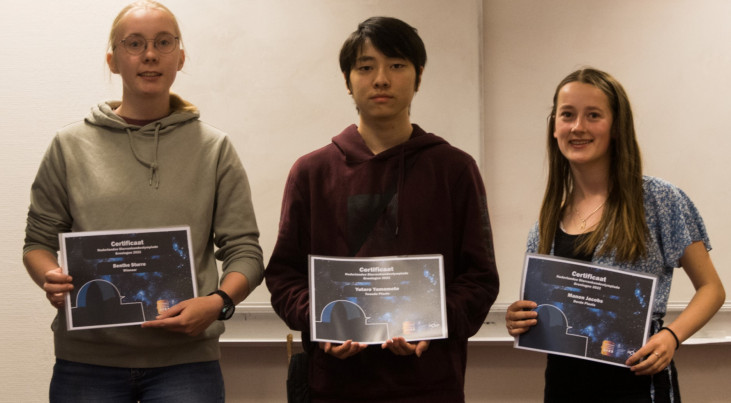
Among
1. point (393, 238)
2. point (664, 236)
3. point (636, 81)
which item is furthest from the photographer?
point (636, 81)

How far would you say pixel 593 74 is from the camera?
2.21 m

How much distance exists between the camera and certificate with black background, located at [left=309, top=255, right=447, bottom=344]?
1.84 meters

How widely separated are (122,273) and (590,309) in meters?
1.35

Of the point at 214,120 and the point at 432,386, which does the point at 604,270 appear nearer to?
the point at 432,386

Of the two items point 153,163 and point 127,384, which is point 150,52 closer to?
point 153,163

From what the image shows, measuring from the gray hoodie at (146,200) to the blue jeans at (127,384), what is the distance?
Answer: 26 mm

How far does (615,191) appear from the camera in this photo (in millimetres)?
2166

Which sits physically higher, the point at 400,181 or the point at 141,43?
the point at 141,43

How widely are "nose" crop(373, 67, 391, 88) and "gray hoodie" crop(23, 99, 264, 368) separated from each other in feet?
1.76

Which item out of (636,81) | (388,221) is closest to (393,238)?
(388,221)

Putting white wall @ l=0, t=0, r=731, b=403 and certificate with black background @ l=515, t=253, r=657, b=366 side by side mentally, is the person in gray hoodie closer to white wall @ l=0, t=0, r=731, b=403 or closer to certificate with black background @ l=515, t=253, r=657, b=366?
certificate with black background @ l=515, t=253, r=657, b=366

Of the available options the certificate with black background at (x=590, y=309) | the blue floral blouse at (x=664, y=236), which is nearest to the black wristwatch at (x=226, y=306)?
the certificate with black background at (x=590, y=309)

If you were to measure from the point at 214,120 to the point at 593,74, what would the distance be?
1873 mm

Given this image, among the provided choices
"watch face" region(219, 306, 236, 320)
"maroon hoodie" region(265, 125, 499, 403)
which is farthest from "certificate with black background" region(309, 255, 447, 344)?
"watch face" region(219, 306, 236, 320)
